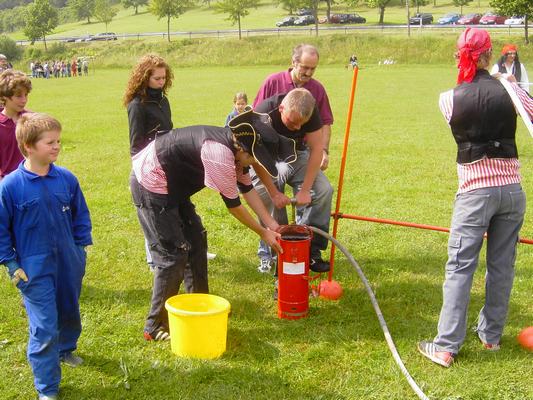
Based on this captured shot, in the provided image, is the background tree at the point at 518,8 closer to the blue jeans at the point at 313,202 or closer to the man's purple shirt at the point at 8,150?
the blue jeans at the point at 313,202

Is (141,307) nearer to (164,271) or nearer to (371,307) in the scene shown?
(164,271)

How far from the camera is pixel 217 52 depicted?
188 feet

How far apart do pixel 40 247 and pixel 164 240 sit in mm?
1088

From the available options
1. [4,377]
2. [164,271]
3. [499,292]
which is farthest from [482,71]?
Result: [4,377]

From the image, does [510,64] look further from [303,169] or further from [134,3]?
[134,3]

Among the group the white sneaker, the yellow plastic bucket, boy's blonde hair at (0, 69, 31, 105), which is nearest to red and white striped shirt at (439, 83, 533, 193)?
the yellow plastic bucket

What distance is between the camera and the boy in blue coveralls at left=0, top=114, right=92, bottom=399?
3828 millimetres

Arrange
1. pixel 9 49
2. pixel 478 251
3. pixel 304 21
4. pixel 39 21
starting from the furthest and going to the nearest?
1. pixel 39 21
2. pixel 304 21
3. pixel 9 49
4. pixel 478 251

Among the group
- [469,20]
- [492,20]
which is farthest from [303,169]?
[469,20]

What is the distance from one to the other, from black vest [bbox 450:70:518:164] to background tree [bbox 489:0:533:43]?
4956 cm

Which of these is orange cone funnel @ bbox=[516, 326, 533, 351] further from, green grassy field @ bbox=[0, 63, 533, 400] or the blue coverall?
the blue coverall

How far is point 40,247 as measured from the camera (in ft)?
12.7

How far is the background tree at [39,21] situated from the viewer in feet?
270

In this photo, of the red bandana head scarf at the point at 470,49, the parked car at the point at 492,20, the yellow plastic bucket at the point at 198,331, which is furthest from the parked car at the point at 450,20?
the yellow plastic bucket at the point at 198,331
